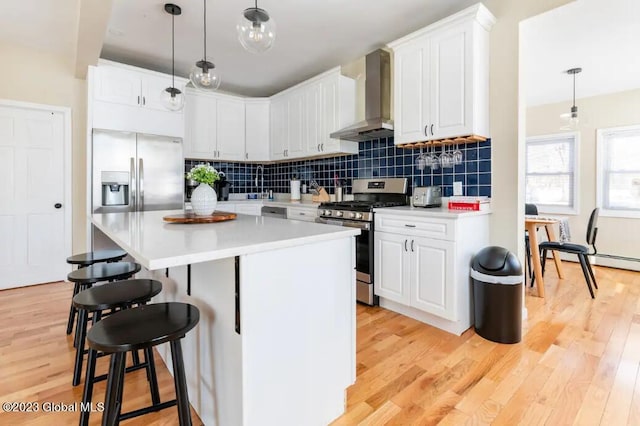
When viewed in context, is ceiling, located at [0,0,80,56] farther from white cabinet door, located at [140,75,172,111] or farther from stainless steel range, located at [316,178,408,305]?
stainless steel range, located at [316,178,408,305]

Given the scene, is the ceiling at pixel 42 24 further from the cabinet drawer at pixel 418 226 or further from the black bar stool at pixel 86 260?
the cabinet drawer at pixel 418 226

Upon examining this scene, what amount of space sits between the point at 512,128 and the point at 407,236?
120 cm

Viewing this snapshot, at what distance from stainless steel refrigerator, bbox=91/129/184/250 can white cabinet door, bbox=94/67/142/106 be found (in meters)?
0.37

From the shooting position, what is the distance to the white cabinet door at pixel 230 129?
4715mm

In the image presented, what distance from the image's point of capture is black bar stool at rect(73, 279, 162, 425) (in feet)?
4.81

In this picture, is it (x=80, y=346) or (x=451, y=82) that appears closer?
(x=80, y=346)

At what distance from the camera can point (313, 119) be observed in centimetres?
416

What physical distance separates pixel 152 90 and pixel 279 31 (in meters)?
1.69

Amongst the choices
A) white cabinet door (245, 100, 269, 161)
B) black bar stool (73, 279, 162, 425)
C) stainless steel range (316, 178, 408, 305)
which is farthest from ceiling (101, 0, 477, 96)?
black bar stool (73, 279, 162, 425)

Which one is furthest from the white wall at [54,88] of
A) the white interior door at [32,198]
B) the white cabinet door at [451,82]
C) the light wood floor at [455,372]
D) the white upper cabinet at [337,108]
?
the white cabinet door at [451,82]

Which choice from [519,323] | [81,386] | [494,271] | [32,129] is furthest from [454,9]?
[32,129]

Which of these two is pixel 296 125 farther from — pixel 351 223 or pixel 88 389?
pixel 88 389

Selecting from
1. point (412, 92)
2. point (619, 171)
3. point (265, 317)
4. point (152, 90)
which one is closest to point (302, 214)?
point (412, 92)

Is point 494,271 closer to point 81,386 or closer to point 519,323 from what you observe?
point 519,323
